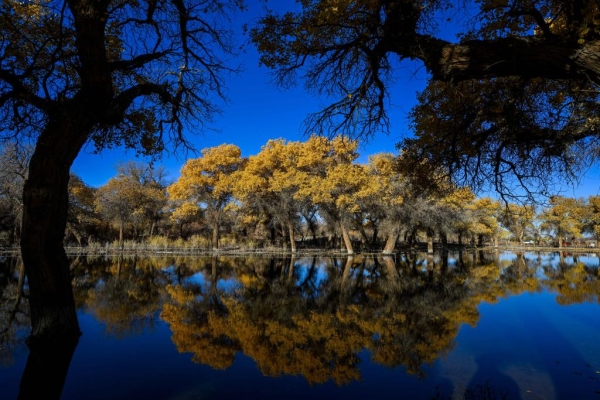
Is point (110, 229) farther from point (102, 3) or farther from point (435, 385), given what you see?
point (435, 385)

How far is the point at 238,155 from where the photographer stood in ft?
103

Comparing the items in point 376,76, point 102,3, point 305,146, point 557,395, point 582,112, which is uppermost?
point 305,146

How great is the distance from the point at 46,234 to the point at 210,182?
2575cm

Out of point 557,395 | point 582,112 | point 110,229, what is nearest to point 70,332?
point 557,395

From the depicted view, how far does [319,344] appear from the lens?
5.58m

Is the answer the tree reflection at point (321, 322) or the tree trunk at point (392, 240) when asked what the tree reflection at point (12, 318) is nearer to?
the tree reflection at point (321, 322)

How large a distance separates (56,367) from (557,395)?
19.7 ft

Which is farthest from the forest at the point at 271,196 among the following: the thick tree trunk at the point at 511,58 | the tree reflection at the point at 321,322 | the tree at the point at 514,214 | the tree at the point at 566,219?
the tree at the point at 566,219

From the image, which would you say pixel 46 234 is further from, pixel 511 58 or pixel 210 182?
pixel 210 182

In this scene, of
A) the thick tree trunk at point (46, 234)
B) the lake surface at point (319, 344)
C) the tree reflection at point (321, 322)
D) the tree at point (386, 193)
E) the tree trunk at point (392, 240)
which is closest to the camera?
the lake surface at point (319, 344)

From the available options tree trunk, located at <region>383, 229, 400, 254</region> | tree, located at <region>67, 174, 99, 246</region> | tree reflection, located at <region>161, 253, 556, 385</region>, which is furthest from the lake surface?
tree, located at <region>67, 174, 99, 246</region>

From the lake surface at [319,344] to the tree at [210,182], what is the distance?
769 inches

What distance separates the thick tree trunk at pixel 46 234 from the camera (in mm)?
4809

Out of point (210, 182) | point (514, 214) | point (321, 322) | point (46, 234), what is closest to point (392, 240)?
point (210, 182)
